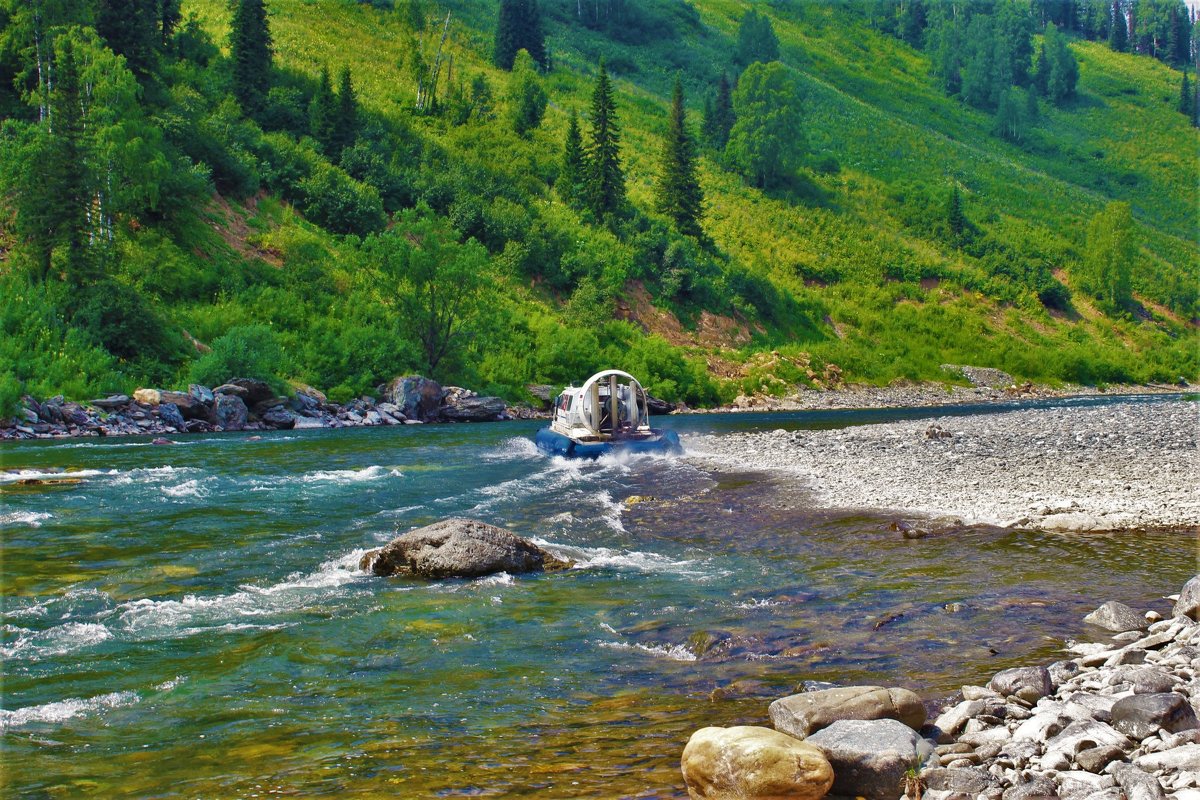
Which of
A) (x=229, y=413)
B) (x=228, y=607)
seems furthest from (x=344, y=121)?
(x=228, y=607)

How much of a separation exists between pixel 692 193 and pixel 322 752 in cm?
7781

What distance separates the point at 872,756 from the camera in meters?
6.00

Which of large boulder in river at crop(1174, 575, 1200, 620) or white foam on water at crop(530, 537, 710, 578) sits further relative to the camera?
white foam on water at crop(530, 537, 710, 578)

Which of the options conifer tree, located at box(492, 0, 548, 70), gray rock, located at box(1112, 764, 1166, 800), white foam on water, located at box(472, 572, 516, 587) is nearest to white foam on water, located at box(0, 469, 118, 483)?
white foam on water, located at box(472, 572, 516, 587)

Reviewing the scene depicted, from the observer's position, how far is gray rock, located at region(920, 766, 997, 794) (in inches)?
219

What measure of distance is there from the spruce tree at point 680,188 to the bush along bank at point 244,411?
123ft

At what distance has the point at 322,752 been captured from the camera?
6520mm

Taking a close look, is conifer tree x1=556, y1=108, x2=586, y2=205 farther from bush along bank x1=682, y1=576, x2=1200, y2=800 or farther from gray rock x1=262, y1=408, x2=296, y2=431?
bush along bank x1=682, y1=576, x2=1200, y2=800

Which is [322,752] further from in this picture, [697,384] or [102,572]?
[697,384]

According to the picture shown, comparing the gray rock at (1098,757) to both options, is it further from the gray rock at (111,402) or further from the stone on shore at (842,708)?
the gray rock at (111,402)

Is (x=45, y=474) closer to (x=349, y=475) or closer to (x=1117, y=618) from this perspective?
(x=349, y=475)

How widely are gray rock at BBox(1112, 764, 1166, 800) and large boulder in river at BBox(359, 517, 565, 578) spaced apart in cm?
840

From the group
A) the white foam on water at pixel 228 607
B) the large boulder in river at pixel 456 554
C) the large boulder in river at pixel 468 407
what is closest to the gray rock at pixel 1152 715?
the large boulder in river at pixel 456 554

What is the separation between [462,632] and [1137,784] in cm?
668
